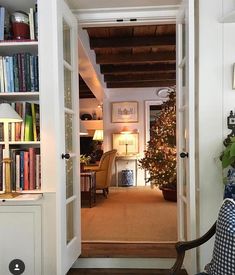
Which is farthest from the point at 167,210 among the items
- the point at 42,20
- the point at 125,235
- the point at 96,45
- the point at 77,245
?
the point at 42,20

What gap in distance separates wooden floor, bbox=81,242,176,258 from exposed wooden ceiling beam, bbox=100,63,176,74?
3822 millimetres

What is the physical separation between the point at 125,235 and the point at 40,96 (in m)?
1.92

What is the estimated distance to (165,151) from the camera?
5.54 metres

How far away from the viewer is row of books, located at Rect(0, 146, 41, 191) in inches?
98.7

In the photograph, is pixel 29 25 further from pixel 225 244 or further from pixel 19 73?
pixel 225 244

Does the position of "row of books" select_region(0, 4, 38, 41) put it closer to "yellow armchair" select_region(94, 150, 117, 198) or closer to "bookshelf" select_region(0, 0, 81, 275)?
"bookshelf" select_region(0, 0, 81, 275)

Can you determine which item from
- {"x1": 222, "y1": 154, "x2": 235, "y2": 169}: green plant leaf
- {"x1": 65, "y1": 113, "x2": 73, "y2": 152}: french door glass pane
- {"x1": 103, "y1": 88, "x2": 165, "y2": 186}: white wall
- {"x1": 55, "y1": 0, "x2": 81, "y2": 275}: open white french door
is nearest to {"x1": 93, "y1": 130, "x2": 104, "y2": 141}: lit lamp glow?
{"x1": 103, "y1": 88, "x2": 165, "y2": 186}: white wall

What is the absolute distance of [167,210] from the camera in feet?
15.7

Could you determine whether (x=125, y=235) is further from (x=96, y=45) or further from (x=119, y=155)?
(x=119, y=155)

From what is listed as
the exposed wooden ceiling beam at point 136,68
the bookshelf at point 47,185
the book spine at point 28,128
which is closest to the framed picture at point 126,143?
the exposed wooden ceiling beam at point 136,68

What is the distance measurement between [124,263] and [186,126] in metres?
1.40

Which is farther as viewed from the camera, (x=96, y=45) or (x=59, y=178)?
(x=96, y=45)

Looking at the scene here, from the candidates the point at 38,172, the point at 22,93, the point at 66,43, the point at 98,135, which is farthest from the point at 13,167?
the point at 98,135

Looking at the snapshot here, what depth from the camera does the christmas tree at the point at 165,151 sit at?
5354 mm
